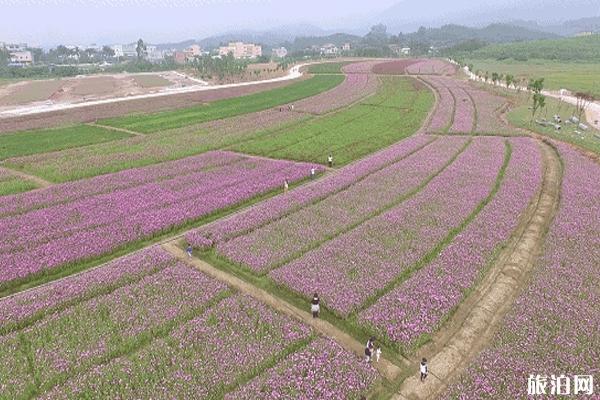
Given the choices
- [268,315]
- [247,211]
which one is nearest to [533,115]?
[247,211]

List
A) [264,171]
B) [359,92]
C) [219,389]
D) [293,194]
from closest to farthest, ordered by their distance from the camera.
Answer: [219,389], [293,194], [264,171], [359,92]

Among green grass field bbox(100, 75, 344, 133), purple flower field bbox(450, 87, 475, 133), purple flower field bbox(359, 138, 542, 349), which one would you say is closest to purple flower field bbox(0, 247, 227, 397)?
purple flower field bbox(359, 138, 542, 349)

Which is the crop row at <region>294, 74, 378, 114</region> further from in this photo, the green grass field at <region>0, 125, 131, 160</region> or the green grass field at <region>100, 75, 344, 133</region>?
the green grass field at <region>0, 125, 131, 160</region>

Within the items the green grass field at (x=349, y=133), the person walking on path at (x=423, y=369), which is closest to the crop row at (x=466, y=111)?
the green grass field at (x=349, y=133)

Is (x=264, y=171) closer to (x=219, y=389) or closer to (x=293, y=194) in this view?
(x=293, y=194)

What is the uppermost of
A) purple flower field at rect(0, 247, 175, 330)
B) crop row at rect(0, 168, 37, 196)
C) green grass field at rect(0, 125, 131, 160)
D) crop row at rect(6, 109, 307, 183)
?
green grass field at rect(0, 125, 131, 160)

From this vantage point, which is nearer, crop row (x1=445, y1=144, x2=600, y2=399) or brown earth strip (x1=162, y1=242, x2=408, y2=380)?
crop row (x1=445, y1=144, x2=600, y2=399)

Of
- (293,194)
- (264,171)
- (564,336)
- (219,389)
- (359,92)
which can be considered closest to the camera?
(219,389)
